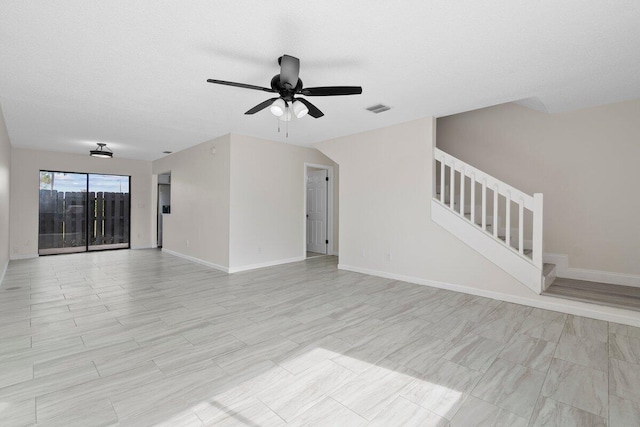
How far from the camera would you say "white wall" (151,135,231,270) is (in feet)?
18.5

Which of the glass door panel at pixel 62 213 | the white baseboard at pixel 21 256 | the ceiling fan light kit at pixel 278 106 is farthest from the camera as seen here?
the glass door panel at pixel 62 213

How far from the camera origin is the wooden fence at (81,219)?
7535 mm

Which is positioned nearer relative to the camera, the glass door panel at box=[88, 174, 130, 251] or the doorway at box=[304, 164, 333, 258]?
the doorway at box=[304, 164, 333, 258]

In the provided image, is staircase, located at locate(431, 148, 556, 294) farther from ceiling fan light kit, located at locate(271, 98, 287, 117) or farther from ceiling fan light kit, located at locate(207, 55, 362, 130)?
ceiling fan light kit, located at locate(271, 98, 287, 117)

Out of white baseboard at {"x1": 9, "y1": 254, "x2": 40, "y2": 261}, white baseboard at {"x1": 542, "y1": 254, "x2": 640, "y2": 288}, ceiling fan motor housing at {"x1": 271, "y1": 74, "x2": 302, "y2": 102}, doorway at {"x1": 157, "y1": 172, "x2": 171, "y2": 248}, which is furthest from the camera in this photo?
doorway at {"x1": 157, "y1": 172, "x2": 171, "y2": 248}

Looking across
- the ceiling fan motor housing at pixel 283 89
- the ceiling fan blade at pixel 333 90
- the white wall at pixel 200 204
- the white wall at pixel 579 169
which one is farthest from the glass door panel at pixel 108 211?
the white wall at pixel 579 169

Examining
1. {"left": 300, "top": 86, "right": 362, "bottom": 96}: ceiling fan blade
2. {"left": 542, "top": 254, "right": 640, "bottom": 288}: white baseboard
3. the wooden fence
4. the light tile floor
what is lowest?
the light tile floor

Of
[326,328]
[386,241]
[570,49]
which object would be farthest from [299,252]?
[570,49]

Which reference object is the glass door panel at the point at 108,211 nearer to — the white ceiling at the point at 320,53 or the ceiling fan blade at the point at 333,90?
the white ceiling at the point at 320,53

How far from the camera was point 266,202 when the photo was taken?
6.02m

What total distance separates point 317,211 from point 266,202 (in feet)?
6.26

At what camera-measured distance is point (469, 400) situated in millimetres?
1849

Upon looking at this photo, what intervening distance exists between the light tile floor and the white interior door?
340 cm

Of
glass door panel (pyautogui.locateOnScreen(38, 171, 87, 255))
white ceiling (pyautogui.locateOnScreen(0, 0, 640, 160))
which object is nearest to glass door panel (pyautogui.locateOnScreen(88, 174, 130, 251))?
glass door panel (pyautogui.locateOnScreen(38, 171, 87, 255))
